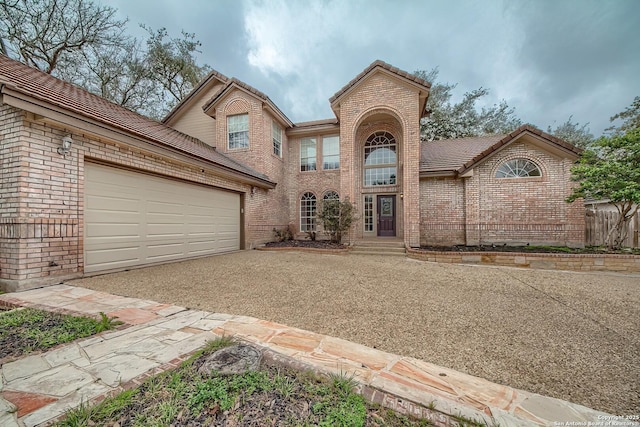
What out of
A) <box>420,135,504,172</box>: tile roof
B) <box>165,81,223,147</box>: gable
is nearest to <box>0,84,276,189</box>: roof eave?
<box>165,81,223,147</box>: gable

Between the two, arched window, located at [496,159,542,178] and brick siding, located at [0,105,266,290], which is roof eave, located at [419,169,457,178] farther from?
brick siding, located at [0,105,266,290]

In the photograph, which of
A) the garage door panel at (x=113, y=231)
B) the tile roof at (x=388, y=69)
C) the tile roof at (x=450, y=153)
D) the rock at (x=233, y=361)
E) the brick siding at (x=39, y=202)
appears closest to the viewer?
the rock at (x=233, y=361)

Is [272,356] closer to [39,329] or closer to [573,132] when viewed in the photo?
[39,329]

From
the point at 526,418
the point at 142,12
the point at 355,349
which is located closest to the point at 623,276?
the point at 526,418

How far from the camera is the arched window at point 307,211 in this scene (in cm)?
1243

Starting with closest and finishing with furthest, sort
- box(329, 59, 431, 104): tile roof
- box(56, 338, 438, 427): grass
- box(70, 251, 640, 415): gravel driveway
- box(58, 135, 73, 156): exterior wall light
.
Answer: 1. box(56, 338, 438, 427): grass
2. box(70, 251, 640, 415): gravel driveway
3. box(58, 135, 73, 156): exterior wall light
4. box(329, 59, 431, 104): tile roof

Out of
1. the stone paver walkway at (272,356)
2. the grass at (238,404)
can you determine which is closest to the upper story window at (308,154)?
the stone paver walkway at (272,356)

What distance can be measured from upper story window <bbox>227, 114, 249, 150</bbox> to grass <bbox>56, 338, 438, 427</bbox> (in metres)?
10.6

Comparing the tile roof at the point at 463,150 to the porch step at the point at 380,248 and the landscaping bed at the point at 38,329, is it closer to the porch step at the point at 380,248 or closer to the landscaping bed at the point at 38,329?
the porch step at the point at 380,248

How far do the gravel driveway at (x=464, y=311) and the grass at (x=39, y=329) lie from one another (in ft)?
3.26

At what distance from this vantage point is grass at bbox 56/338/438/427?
1.37m

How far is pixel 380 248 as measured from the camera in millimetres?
9117

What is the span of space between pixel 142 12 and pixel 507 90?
27927 mm

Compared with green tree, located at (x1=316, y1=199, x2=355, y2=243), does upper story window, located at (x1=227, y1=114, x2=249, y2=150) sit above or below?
above
